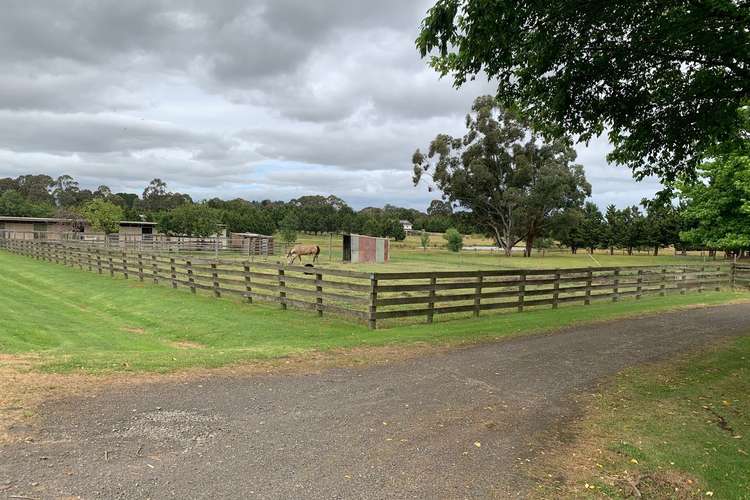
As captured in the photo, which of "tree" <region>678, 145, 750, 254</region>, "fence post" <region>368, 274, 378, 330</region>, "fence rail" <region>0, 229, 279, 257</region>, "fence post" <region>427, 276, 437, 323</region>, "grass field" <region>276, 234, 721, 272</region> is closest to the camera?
"fence post" <region>368, 274, 378, 330</region>

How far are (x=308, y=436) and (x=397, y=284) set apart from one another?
11070 millimetres

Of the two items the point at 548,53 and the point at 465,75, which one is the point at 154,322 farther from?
the point at 548,53

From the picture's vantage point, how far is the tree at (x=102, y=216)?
195 feet

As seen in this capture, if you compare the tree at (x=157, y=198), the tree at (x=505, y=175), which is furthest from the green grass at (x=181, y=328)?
the tree at (x=157, y=198)

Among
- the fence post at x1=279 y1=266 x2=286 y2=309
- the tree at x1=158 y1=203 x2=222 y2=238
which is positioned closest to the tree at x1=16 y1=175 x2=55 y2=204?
the tree at x1=158 y1=203 x2=222 y2=238

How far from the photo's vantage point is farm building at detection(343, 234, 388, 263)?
40.0 m

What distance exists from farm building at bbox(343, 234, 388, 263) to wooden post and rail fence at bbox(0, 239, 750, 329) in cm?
2047

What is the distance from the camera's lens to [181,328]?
1118cm

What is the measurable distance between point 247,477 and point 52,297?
15808 millimetres

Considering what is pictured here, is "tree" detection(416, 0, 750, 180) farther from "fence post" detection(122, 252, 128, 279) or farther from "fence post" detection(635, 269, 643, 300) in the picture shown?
"fence post" detection(122, 252, 128, 279)

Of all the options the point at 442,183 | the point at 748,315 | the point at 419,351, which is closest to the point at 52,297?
the point at 419,351

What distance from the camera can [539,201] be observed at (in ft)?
181

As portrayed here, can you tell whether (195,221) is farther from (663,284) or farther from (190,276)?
(663,284)

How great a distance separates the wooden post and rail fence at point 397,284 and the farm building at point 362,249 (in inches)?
806
